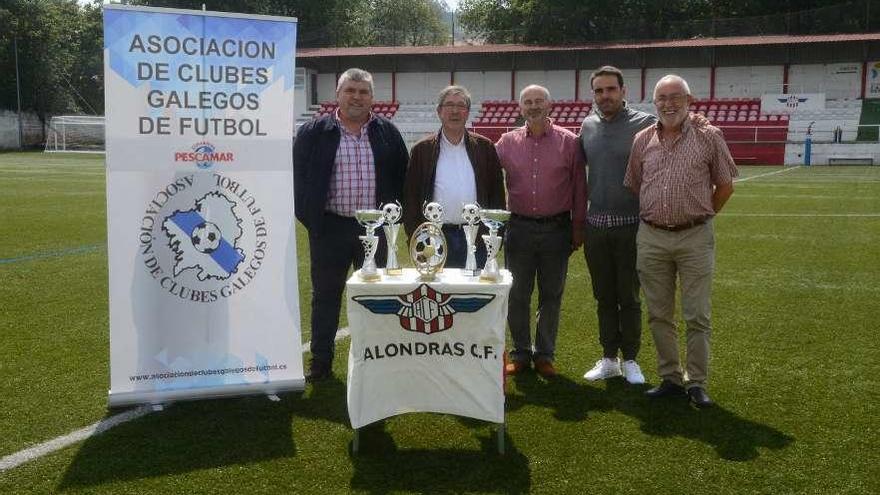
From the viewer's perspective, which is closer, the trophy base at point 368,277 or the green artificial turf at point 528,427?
the green artificial turf at point 528,427

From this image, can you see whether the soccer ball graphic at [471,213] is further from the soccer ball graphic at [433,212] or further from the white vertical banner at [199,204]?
the white vertical banner at [199,204]

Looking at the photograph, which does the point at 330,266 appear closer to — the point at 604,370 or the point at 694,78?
the point at 604,370

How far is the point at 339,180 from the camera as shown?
442cm

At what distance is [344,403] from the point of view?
4207mm

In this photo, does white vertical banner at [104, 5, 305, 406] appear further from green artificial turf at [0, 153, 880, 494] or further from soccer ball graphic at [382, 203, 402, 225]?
soccer ball graphic at [382, 203, 402, 225]

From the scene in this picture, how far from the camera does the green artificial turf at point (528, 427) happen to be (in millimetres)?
3268

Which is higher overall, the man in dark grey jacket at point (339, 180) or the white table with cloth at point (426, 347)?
the man in dark grey jacket at point (339, 180)

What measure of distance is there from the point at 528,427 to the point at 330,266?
4.88 ft

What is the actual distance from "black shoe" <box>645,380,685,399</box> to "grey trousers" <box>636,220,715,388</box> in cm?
3

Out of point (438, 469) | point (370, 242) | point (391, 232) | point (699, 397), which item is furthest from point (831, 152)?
point (438, 469)

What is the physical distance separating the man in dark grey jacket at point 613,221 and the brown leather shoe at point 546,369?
8.2 inches

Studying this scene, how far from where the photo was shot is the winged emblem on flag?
348 centimetres

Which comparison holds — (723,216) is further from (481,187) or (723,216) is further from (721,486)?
(721,486)

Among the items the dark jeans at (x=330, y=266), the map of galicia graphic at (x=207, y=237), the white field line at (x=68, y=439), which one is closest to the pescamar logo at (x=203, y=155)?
the map of galicia graphic at (x=207, y=237)
